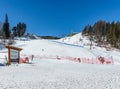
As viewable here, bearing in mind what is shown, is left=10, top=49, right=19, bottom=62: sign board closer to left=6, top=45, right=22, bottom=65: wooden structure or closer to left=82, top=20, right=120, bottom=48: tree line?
left=6, top=45, right=22, bottom=65: wooden structure

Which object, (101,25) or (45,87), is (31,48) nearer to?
(45,87)

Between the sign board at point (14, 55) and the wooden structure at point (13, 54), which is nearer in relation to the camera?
the wooden structure at point (13, 54)

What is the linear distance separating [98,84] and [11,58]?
768 inches

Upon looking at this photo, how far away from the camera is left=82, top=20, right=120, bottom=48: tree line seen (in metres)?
109

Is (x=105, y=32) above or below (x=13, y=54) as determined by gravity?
above

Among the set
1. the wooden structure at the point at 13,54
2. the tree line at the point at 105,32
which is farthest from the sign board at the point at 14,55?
the tree line at the point at 105,32

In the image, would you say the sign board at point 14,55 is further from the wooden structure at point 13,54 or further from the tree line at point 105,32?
the tree line at point 105,32

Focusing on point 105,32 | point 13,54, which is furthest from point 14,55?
point 105,32

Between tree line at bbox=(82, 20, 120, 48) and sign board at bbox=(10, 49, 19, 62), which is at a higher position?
tree line at bbox=(82, 20, 120, 48)

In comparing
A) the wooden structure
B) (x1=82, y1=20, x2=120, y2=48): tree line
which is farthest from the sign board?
(x1=82, y1=20, x2=120, y2=48): tree line

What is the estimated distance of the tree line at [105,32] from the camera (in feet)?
359

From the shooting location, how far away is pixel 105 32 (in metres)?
140

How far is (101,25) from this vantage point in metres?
149

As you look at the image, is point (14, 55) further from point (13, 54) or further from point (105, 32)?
point (105, 32)
